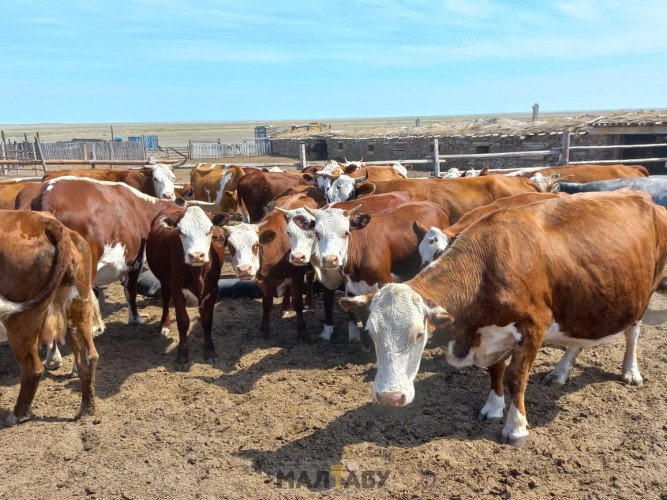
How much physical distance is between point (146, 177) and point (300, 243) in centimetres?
652

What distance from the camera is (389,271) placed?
5992 millimetres

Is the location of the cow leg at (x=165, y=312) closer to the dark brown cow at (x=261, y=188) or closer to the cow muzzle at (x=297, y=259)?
the cow muzzle at (x=297, y=259)

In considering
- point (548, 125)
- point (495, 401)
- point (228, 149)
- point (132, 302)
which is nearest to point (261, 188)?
point (132, 302)

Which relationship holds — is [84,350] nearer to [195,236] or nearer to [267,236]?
[195,236]

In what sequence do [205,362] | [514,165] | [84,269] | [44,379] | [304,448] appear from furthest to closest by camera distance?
[514,165], [205,362], [44,379], [84,269], [304,448]

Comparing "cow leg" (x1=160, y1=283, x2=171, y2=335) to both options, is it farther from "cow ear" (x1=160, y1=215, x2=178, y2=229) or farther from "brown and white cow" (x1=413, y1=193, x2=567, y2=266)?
"brown and white cow" (x1=413, y1=193, x2=567, y2=266)

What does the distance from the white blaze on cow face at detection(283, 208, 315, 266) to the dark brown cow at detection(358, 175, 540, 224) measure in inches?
118

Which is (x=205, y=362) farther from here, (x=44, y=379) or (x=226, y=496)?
(x=226, y=496)

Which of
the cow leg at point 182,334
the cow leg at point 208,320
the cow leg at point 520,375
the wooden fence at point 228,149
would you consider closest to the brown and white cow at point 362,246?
the cow leg at point 208,320

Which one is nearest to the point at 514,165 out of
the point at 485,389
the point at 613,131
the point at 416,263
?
the point at 613,131

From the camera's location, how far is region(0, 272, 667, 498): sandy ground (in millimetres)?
3656

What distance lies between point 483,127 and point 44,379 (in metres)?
21.6

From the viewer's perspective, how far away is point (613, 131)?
17922mm

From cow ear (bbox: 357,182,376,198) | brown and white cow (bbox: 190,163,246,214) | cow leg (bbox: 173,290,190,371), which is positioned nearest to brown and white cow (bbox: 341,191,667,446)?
cow leg (bbox: 173,290,190,371)
